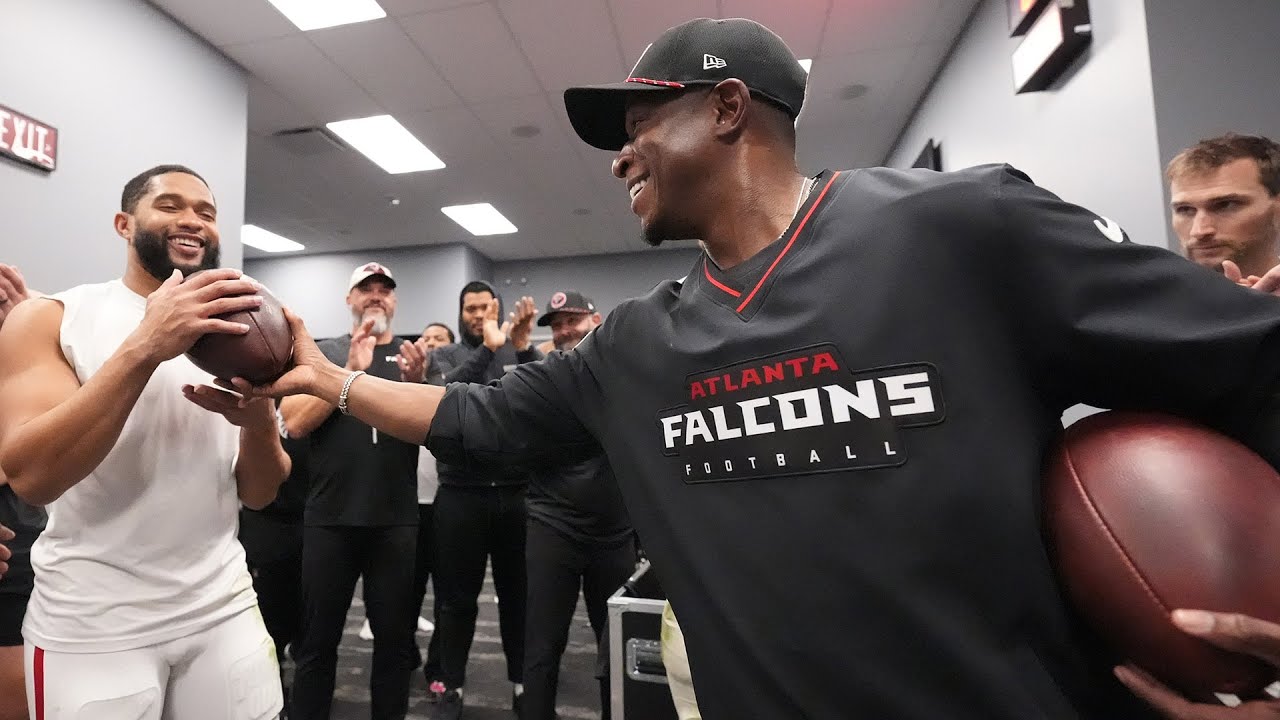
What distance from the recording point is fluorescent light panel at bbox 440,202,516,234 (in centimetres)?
774

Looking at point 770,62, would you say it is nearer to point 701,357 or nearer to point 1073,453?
point 701,357

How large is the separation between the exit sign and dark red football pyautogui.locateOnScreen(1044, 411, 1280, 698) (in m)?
4.32

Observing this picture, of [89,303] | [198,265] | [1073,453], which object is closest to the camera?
[1073,453]

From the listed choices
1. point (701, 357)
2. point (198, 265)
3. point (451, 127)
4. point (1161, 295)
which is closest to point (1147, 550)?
point (1161, 295)

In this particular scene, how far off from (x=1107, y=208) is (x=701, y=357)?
9.01 ft

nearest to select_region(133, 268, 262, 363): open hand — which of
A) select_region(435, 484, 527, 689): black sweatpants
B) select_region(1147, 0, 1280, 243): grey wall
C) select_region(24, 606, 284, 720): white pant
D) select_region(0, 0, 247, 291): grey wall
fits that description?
select_region(24, 606, 284, 720): white pant

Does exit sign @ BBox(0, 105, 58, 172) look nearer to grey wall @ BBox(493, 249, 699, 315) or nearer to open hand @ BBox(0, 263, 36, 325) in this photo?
open hand @ BBox(0, 263, 36, 325)

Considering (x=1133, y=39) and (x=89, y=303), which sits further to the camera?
(x=1133, y=39)

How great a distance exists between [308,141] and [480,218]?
2.55m

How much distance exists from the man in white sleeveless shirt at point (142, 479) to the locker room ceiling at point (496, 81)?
10.3ft

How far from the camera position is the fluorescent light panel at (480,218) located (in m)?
7.74

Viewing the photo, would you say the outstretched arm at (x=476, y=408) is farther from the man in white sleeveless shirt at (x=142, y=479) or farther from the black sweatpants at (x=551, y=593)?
the black sweatpants at (x=551, y=593)

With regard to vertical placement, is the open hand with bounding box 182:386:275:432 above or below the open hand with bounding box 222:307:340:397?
below

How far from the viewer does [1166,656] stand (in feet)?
2.39
